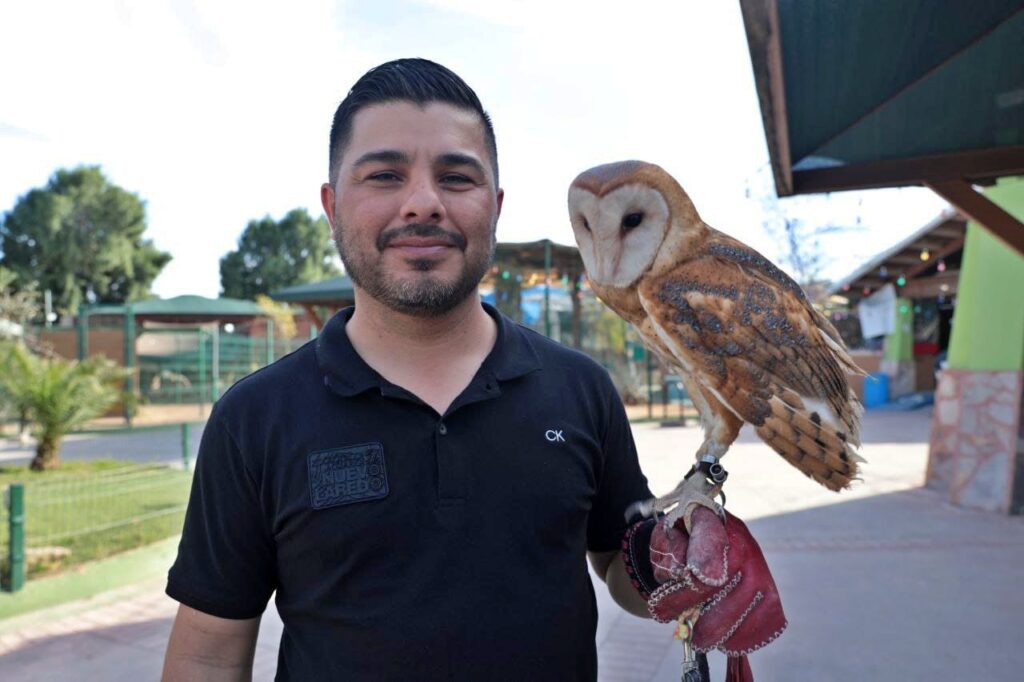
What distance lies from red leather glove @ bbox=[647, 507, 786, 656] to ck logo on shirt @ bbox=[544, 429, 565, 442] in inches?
11.2

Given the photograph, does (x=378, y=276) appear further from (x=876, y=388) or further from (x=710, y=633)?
(x=876, y=388)

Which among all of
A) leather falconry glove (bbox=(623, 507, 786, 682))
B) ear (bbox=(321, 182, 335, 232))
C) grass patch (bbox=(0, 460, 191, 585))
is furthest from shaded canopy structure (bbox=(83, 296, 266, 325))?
leather falconry glove (bbox=(623, 507, 786, 682))

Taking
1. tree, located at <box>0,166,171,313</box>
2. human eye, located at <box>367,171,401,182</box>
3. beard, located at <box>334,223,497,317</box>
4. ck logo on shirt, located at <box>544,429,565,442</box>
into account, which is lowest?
ck logo on shirt, located at <box>544,429,565,442</box>

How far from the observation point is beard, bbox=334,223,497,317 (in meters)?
1.33

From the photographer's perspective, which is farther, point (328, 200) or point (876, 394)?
point (876, 394)

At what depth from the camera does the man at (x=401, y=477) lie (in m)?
1.28

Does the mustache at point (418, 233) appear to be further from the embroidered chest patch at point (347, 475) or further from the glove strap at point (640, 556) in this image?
the glove strap at point (640, 556)

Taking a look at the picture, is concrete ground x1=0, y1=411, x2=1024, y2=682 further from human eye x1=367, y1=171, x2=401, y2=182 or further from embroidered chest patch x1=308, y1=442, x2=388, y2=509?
human eye x1=367, y1=171, x2=401, y2=182

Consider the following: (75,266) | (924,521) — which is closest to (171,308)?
(75,266)

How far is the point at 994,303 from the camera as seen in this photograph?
6660 millimetres

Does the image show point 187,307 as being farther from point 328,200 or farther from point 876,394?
point 328,200

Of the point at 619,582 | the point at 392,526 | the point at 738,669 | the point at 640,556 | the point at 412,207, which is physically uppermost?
the point at 412,207

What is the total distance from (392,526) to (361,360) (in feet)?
1.09

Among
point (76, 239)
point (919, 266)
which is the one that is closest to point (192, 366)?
point (919, 266)
